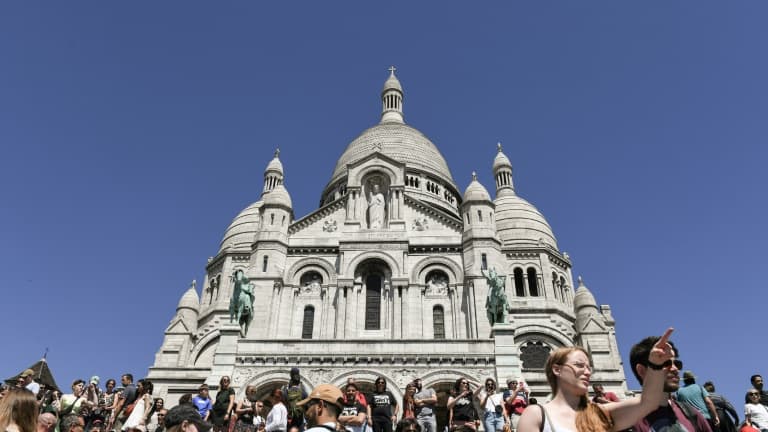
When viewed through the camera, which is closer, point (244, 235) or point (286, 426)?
point (286, 426)

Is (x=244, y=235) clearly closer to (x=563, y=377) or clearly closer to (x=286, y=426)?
(x=286, y=426)

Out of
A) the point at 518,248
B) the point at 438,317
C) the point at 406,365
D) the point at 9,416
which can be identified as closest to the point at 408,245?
the point at 438,317

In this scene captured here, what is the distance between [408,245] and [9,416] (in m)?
26.9

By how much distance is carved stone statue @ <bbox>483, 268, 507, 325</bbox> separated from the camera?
25.4 metres

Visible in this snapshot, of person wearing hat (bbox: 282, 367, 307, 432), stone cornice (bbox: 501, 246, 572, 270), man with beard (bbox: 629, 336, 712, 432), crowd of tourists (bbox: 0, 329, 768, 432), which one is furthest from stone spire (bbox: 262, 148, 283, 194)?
man with beard (bbox: 629, 336, 712, 432)

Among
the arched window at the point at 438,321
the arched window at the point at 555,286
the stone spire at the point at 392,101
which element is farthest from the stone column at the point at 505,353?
the stone spire at the point at 392,101

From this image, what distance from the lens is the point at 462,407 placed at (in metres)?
12.8

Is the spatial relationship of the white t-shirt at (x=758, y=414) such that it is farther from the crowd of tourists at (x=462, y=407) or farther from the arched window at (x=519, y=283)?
the arched window at (x=519, y=283)

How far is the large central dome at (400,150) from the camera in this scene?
156 ft

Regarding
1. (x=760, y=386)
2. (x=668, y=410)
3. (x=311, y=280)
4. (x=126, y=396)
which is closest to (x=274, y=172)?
(x=311, y=280)

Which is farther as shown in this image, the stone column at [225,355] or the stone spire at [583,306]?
the stone spire at [583,306]

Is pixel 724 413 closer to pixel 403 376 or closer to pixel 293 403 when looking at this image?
pixel 293 403

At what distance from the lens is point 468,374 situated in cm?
2377

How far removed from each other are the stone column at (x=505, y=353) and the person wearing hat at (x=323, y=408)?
19273 millimetres
